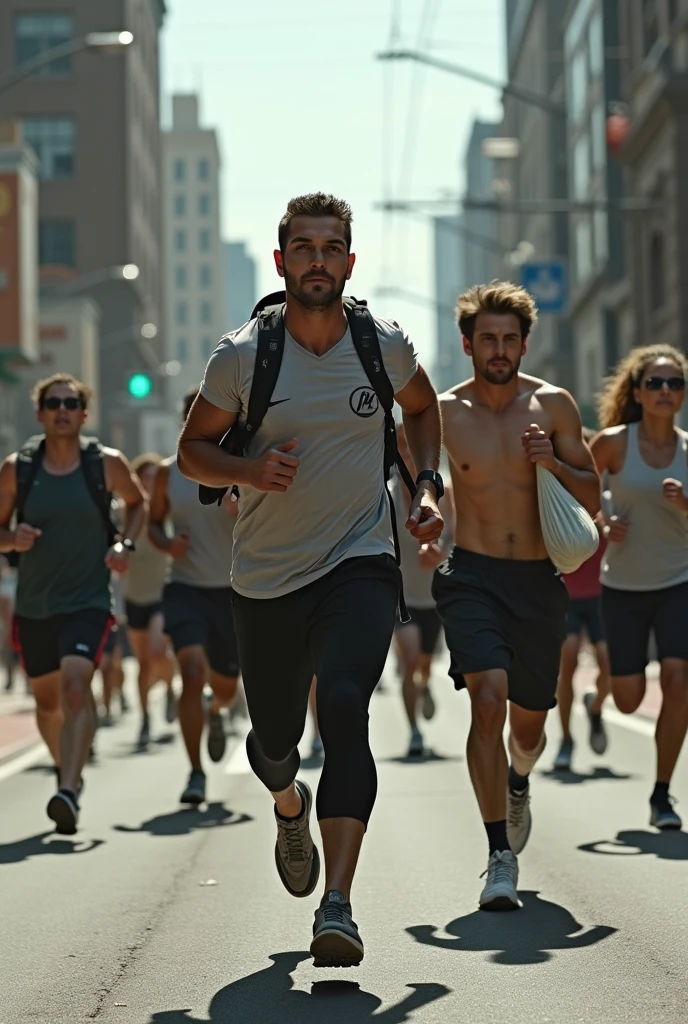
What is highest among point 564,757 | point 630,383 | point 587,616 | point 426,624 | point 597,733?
point 630,383

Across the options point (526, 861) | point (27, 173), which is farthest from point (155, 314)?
point (526, 861)

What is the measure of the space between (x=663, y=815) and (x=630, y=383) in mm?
2010

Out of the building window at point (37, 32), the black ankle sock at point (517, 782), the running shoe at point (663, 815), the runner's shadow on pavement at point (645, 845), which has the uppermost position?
the building window at point (37, 32)

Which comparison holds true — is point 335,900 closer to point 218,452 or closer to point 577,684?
point 218,452

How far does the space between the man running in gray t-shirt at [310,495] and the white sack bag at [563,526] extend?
3.67 feet

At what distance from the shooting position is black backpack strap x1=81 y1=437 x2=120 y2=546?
31.9ft

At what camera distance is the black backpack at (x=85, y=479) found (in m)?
9.66

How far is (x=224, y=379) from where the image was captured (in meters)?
5.95

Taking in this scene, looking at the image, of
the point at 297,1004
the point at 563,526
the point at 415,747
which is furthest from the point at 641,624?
the point at 415,747

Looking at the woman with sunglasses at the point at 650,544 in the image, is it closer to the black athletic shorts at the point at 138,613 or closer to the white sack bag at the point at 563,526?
the white sack bag at the point at 563,526

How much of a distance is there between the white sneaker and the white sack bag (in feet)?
A: 3.41

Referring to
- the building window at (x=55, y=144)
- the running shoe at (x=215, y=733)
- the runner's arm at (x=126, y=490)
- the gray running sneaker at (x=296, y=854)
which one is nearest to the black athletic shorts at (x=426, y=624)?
the running shoe at (x=215, y=733)

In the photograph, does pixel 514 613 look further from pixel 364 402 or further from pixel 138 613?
pixel 138 613

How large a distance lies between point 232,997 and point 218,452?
1.55m
